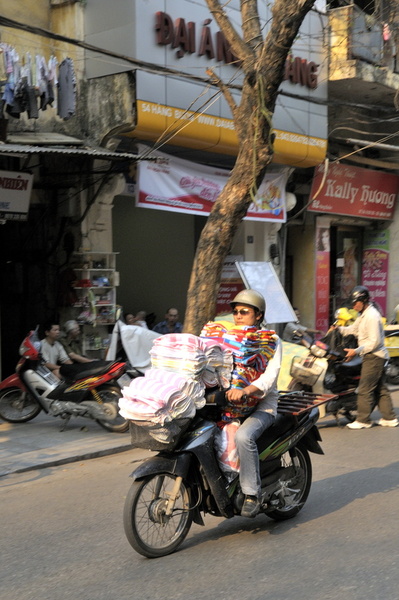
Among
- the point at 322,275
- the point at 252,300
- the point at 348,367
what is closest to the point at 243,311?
the point at 252,300

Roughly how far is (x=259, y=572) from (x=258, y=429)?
910mm

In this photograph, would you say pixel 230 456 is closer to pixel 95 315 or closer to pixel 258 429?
pixel 258 429

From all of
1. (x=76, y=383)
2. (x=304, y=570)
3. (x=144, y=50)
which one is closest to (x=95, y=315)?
(x=76, y=383)

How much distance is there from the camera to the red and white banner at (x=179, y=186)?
1143 cm

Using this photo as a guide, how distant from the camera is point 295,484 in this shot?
545cm

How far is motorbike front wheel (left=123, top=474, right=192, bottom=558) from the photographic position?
4410 millimetres

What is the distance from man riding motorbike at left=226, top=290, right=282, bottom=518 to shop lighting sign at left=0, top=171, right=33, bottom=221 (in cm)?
610

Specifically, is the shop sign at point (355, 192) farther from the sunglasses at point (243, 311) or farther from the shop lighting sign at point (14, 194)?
the sunglasses at point (243, 311)

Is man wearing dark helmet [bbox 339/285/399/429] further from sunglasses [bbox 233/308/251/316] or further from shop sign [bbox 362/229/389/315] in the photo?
shop sign [bbox 362/229/389/315]

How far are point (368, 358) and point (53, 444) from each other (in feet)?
12.8

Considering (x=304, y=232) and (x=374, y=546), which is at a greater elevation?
(x=304, y=232)

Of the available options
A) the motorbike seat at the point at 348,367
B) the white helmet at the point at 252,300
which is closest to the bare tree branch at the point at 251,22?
the motorbike seat at the point at 348,367

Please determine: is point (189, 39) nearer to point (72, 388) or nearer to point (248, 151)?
point (248, 151)

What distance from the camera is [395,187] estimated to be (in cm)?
1855
